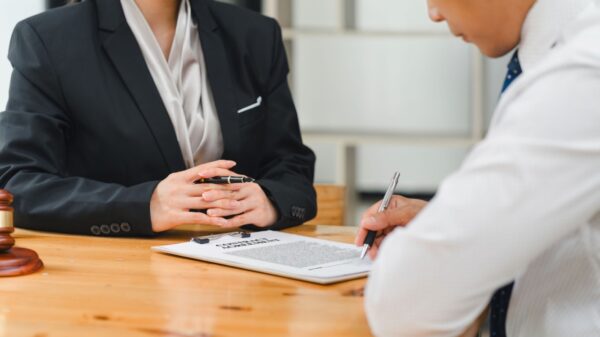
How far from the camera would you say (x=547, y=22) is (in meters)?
1.14

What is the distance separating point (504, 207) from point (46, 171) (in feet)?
4.26

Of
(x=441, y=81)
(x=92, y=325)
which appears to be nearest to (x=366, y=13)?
(x=441, y=81)

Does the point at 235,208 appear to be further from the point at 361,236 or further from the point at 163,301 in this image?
the point at 163,301

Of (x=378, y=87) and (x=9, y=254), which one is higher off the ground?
(x=9, y=254)

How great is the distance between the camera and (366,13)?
384 cm

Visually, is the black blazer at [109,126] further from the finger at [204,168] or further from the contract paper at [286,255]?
the contract paper at [286,255]

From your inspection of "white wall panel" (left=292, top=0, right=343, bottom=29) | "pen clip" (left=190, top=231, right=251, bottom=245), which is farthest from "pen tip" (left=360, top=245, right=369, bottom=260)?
"white wall panel" (left=292, top=0, right=343, bottom=29)

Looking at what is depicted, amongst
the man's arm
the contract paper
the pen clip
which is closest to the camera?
the man's arm

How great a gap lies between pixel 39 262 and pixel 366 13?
2.62 meters

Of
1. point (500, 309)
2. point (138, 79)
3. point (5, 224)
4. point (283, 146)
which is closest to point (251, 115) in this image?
point (283, 146)

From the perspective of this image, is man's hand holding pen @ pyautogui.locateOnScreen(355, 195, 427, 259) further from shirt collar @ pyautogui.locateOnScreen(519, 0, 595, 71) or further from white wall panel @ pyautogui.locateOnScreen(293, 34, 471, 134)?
white wall panel @ pyautogui.locateOnScreen(293, 34, 471, 134)

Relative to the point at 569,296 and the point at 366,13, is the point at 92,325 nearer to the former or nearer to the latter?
the point at 569,296

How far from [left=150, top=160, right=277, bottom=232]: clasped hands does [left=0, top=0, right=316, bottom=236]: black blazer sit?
3 centimetres

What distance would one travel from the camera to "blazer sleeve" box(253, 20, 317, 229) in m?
2.09
